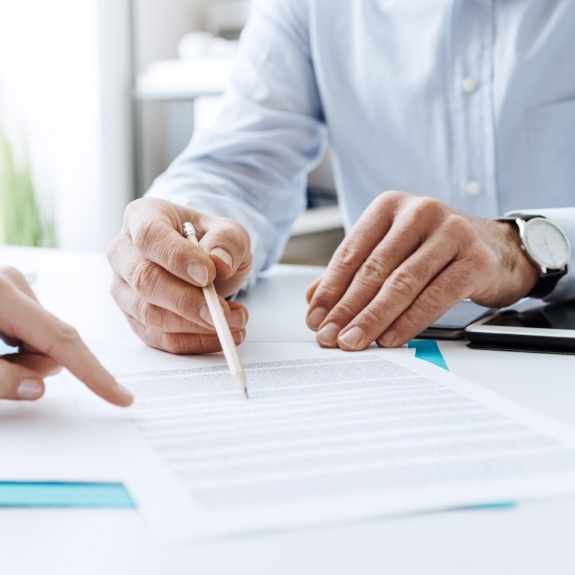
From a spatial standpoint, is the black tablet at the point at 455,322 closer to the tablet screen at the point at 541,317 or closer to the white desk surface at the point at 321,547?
the tablet screen at the point at 541,317

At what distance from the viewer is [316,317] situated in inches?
24.6

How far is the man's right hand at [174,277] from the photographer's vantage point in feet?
1.82

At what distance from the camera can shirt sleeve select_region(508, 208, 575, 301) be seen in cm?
71

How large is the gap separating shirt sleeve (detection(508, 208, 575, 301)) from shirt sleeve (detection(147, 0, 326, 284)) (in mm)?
337

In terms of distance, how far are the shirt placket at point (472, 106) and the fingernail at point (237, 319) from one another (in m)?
0.53

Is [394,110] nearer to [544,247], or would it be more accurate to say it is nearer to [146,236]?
[544,247]

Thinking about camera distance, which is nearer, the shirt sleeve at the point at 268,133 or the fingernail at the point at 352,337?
the fingernail at the point at 352,337

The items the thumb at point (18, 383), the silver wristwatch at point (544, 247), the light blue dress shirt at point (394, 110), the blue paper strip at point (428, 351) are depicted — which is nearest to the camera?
the thumb at point (18, 383)

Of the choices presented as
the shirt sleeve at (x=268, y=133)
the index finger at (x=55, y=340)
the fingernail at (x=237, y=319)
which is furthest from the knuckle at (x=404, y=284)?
the shirt sleeve at (x=268, y=133)

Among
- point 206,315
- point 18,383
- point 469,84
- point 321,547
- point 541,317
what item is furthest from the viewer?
point 469,84

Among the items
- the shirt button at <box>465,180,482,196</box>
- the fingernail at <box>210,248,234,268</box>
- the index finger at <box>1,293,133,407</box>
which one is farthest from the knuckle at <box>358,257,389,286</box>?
the shirt button at <box>465,180,482,196</box>

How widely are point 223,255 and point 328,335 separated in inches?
3.9

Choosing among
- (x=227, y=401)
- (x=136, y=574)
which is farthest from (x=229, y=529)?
(x=227, y=401)

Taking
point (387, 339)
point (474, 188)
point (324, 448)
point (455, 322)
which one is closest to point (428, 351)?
point (387, 339)
